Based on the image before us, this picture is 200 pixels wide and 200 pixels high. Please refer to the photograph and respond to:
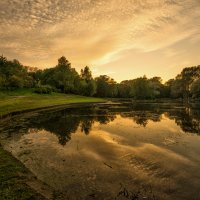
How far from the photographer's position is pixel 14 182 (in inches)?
382

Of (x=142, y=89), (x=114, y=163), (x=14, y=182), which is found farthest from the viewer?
(x=142, y=89)

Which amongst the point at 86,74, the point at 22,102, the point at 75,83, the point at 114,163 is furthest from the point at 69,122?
the point at 86,74

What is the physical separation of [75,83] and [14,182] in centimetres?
10735

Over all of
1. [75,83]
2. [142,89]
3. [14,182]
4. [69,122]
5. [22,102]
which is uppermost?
[75,83]

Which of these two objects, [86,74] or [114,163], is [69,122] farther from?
[86,74]

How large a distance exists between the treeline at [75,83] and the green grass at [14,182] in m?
68.0

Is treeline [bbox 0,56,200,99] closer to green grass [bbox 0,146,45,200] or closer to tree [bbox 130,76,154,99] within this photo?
tree [bbox 130,76,154,99]

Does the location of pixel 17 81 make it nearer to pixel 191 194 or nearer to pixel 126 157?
pixel 126 157

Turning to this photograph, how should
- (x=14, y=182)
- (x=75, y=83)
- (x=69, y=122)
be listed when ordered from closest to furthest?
(x=14, y=182), (x=69, y=122), (x=75, y=83)

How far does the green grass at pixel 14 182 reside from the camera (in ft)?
28.0

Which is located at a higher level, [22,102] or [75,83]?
[75,83]

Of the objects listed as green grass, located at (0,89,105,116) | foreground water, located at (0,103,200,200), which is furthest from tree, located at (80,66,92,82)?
foreground water, located at (0,103,200,200)

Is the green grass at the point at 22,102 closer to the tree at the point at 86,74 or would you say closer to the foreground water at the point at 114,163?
the foreground water at the point at 114,163

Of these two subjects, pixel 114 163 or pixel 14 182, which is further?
pixel 114 163
